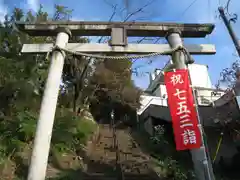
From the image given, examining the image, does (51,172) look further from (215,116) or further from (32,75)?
(215,116)

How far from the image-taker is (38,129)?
674 cm

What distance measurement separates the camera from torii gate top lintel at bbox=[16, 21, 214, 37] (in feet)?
28.2

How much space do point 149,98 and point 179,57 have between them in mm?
15893

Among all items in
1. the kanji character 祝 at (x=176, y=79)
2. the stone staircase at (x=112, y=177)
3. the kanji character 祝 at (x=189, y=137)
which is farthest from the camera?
the stone staircase at (x=112, y=177)

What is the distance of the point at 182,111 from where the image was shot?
719 cm

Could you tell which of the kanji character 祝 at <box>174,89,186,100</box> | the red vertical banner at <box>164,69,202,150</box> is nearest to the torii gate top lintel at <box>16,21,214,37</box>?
the red vertical banner at <box>164,69,202,150</box>

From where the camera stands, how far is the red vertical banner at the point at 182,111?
6.93m

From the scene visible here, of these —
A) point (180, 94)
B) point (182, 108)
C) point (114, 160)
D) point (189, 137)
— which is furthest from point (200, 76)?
point (189, 137)

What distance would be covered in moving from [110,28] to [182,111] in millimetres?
3555

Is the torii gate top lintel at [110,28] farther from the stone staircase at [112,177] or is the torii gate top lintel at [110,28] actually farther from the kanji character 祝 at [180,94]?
the stone staircase at [112,177]

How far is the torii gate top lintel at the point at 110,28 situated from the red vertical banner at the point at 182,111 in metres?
1.84

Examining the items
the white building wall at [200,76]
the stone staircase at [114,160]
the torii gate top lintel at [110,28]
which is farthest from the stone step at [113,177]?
the white building wall at [200,76]

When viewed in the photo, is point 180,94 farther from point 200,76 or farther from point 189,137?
point 200,76

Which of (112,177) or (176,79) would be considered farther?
(112,177)
